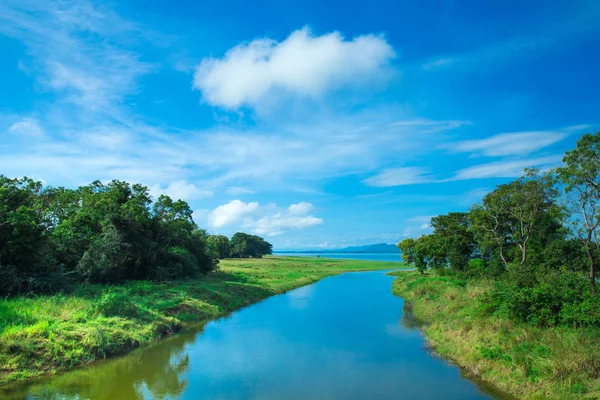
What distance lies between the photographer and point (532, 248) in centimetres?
3391

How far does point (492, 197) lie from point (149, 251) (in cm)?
3513

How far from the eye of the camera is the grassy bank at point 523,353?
501 inches

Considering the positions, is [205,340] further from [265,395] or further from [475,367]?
[475,367]

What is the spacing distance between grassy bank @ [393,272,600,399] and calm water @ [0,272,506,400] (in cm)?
104

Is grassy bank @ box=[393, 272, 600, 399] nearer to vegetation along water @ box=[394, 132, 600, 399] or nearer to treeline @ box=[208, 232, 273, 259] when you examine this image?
vegetation along water @ box=[394, 132, 600, 399]

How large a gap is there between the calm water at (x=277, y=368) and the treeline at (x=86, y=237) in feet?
37.2

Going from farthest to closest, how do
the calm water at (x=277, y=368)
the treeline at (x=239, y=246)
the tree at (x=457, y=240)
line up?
the treeline at (x=239, y=246) → the tree at (x=457, y=240) → the calm water at (x=277, y=368)

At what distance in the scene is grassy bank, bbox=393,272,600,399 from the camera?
12727 millimetres

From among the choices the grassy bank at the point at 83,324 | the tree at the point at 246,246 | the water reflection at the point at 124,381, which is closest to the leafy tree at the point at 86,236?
the grassy bank at the point at 83,324

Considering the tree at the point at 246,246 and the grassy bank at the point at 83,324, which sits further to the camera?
the tree at the point at 246,246

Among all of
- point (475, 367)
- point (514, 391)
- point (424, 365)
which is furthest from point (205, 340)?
point (514, 391)

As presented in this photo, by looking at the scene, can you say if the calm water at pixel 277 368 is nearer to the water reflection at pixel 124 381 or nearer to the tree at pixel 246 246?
the water reflection at pixel 124 381

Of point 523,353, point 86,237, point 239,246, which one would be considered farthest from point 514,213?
point 239,246

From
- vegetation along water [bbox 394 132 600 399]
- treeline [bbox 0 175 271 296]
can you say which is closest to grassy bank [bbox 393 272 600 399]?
vegetation along water [bbox 394 132 600 399]
